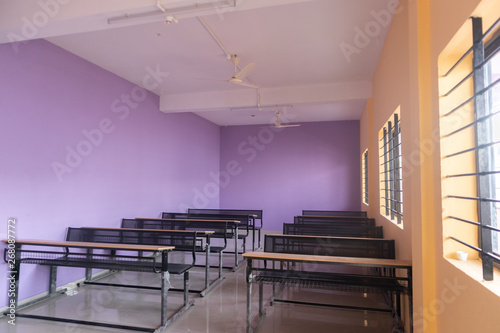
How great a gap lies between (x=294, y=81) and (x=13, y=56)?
12.7 ft

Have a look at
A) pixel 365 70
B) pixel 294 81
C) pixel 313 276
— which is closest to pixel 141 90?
pixel 294 81

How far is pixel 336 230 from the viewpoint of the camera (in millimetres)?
3959

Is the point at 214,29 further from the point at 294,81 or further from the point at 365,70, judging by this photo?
the point at 365,70

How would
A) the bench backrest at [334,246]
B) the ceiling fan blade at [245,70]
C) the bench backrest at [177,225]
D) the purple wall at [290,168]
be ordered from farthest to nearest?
the purple wall at [290,168]
the bench backrest at [177,225]
the ceiling fan blade at [245,70]
the bench backrest at [334,246]

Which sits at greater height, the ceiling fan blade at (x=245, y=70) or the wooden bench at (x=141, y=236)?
the ceiling fan blade at (x=245, y=70)

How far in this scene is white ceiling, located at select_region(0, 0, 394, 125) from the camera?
107 inches

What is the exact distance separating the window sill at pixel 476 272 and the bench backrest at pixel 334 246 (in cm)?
125

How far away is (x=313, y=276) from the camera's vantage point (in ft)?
8.79

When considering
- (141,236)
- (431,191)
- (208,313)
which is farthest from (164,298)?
(431,191)

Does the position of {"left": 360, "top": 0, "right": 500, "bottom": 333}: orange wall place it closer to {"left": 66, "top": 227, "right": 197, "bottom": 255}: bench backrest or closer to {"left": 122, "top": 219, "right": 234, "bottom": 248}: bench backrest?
{"left": 66, "top": 227, "right": 197, "bottom": 255}: bench backrest

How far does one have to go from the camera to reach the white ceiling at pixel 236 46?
271 centimetres

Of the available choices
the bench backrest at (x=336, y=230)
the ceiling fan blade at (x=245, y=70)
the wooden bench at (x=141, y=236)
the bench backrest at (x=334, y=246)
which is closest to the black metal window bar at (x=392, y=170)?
the bench backrest at (x=336, y=230)

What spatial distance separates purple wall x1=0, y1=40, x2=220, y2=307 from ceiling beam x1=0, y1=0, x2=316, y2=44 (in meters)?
0.62

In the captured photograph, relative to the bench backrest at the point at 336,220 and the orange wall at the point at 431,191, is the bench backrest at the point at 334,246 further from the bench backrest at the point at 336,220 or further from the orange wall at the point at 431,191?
the bench backrest at the point at 336,220
